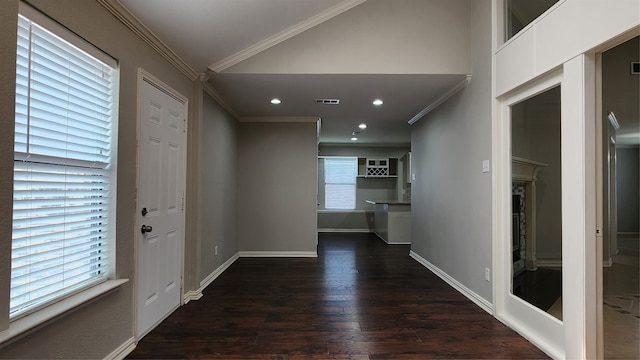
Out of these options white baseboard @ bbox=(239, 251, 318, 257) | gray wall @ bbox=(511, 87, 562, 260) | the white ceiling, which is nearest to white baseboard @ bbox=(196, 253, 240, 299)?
white baseboard @ bbox=(239, 251, 318, 257)

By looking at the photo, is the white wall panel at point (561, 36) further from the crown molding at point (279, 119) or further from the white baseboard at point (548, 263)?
the crown molding at point (279, 119)

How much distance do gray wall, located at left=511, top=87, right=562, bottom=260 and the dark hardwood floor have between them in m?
0.86

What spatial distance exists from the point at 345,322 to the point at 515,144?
7.14 ft

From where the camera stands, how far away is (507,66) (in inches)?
107

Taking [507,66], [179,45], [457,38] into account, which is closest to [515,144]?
[507,66]

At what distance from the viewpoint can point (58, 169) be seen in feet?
5.63

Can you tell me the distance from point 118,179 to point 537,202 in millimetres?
3207

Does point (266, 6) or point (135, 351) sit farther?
point (266, 6)

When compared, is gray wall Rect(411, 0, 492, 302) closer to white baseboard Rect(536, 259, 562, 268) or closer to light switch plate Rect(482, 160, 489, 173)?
light switch plate Rect(482, 160, 489, 173)

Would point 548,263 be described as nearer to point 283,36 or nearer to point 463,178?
point 463,178

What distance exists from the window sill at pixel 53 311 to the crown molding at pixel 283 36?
2251 mm

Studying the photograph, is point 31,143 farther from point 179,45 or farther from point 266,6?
point 266,6

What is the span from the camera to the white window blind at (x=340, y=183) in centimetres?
900

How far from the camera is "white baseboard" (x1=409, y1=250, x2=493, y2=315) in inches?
121
